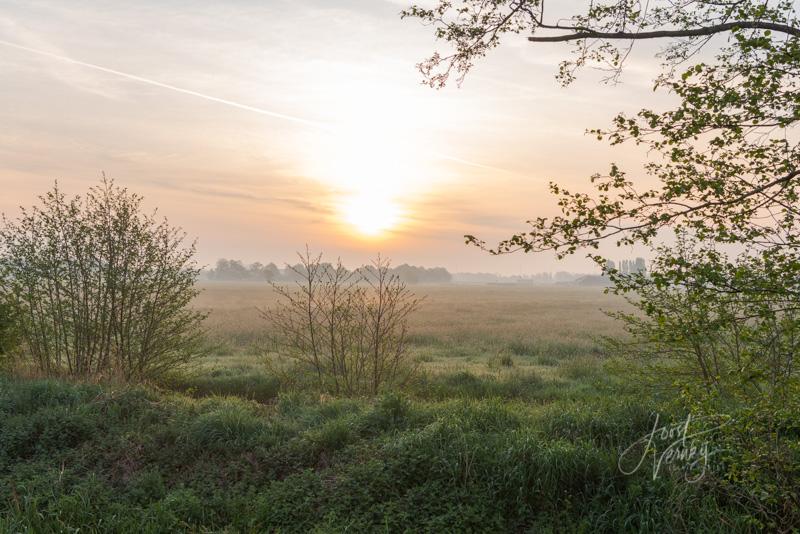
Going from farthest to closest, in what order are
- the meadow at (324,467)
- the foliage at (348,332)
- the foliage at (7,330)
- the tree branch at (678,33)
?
the foliage at (7,330)
the foliage at (348,332)
the meadow at (324,467)
the tree branch at (678,33)

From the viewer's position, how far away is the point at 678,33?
612 cm

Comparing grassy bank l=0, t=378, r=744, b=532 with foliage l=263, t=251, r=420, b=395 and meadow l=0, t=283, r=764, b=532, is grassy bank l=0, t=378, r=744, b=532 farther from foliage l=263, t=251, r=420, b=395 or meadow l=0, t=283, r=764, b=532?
foliage l=263, t=251, r=420, b=395

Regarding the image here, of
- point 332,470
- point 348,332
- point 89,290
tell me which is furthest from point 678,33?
point 89,290

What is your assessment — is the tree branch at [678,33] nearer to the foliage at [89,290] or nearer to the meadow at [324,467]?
the meadow at [324,467]

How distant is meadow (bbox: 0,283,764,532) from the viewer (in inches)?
243

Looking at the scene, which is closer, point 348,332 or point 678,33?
point 678,33

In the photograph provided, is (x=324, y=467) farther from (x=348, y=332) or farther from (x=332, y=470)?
(x=348, y=332)

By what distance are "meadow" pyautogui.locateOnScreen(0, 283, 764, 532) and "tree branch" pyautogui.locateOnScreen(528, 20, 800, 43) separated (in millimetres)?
5279

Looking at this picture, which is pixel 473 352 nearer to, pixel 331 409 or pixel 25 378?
pixel 331 409

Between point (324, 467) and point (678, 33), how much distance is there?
7415 millimetres

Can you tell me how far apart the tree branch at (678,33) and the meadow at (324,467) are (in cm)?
528

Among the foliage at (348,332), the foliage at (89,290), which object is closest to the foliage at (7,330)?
the foliage at (89,290)

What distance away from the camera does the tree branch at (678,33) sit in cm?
530

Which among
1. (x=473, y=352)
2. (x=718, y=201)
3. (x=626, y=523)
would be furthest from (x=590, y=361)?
(x=718, y=201)
